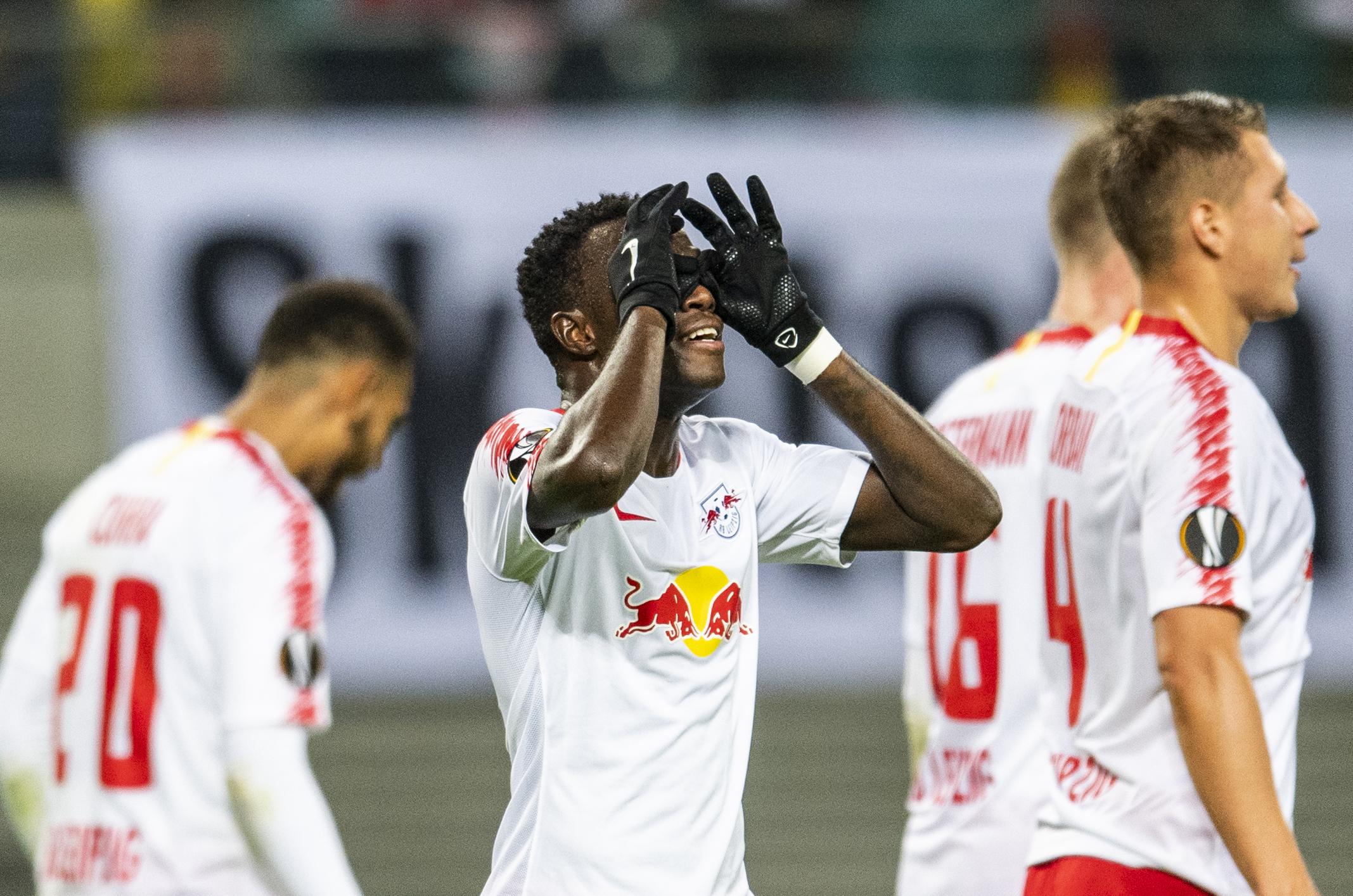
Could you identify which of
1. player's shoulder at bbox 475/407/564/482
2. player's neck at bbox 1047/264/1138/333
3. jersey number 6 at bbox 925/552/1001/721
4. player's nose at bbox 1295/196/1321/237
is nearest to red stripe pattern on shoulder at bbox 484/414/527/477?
player's shoulder at bbox 475/407/564/482

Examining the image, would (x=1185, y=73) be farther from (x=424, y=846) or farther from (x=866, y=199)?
(x=424, y=846)

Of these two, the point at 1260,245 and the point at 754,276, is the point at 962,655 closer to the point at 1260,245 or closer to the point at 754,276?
the point at 1260,245

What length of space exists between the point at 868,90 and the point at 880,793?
134 inches

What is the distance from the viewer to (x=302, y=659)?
10.1 ft

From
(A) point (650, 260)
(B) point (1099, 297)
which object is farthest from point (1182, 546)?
(B) point (1099, 297)

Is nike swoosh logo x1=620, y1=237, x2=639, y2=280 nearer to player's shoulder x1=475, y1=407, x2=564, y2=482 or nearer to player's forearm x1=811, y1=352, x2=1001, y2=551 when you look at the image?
player's shoulder x1=475, y1=407, x2=564, y2=482

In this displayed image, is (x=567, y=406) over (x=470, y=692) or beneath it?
over

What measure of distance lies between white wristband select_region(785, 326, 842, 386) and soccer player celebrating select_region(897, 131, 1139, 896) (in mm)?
995

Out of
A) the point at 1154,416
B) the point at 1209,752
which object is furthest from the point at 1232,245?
the point at 1209,752

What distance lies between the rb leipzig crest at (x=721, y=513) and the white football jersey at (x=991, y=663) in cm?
112

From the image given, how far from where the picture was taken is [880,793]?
7637 mm

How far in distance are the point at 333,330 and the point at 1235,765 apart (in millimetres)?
2049

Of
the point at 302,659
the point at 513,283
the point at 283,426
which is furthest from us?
the point at 513,283

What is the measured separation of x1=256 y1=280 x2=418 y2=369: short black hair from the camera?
3.62 meters
